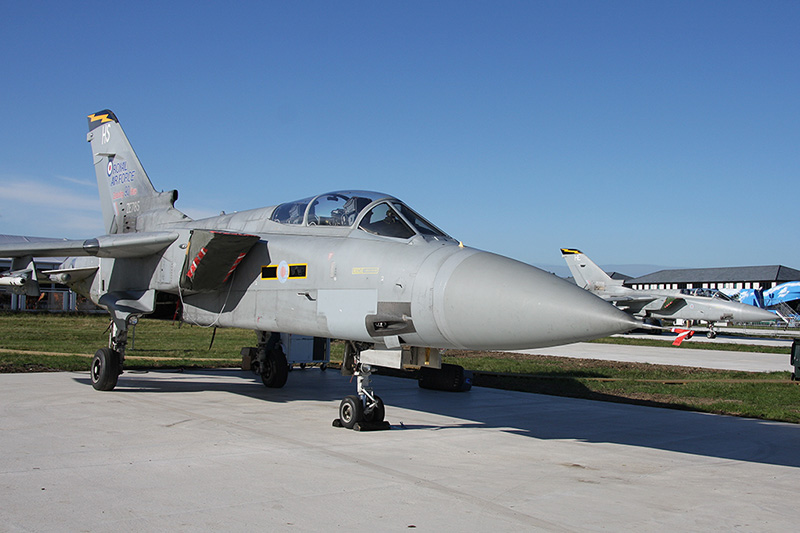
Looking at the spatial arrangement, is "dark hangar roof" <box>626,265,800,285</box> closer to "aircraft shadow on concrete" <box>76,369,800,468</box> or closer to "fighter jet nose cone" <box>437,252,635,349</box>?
"aircraft shadow on concrete" <box>76,369,800,468</box>

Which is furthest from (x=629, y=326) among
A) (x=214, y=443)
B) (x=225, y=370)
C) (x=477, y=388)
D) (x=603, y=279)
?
(x=603, y=279)

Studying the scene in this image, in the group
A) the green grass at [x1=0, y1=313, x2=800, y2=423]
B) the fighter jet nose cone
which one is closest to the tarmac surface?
the fighter jet nose cone

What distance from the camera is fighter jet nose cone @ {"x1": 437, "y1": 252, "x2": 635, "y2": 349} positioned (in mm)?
5613

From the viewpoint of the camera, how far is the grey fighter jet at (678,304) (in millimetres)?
30875

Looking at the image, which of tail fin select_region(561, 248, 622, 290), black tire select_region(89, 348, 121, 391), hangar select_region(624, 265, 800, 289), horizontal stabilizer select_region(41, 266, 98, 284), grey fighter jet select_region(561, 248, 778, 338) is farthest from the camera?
hangar select_region(624, 265, 800, 289)

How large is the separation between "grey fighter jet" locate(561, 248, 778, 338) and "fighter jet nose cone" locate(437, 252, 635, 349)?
81.4ft

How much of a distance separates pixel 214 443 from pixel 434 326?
273cm

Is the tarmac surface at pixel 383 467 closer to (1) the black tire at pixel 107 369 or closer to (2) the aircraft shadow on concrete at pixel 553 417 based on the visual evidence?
(2) the aircraft shadow on concrete at pixel 553 417

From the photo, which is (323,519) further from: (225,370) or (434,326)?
(225,370)

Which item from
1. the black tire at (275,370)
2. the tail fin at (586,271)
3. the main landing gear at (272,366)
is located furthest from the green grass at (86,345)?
the tail fin at (586,271)

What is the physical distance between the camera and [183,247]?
10.0 meters

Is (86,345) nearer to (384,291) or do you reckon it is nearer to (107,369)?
(107,369)

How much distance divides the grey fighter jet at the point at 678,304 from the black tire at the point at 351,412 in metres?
23.8

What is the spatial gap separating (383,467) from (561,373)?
11.2 m
